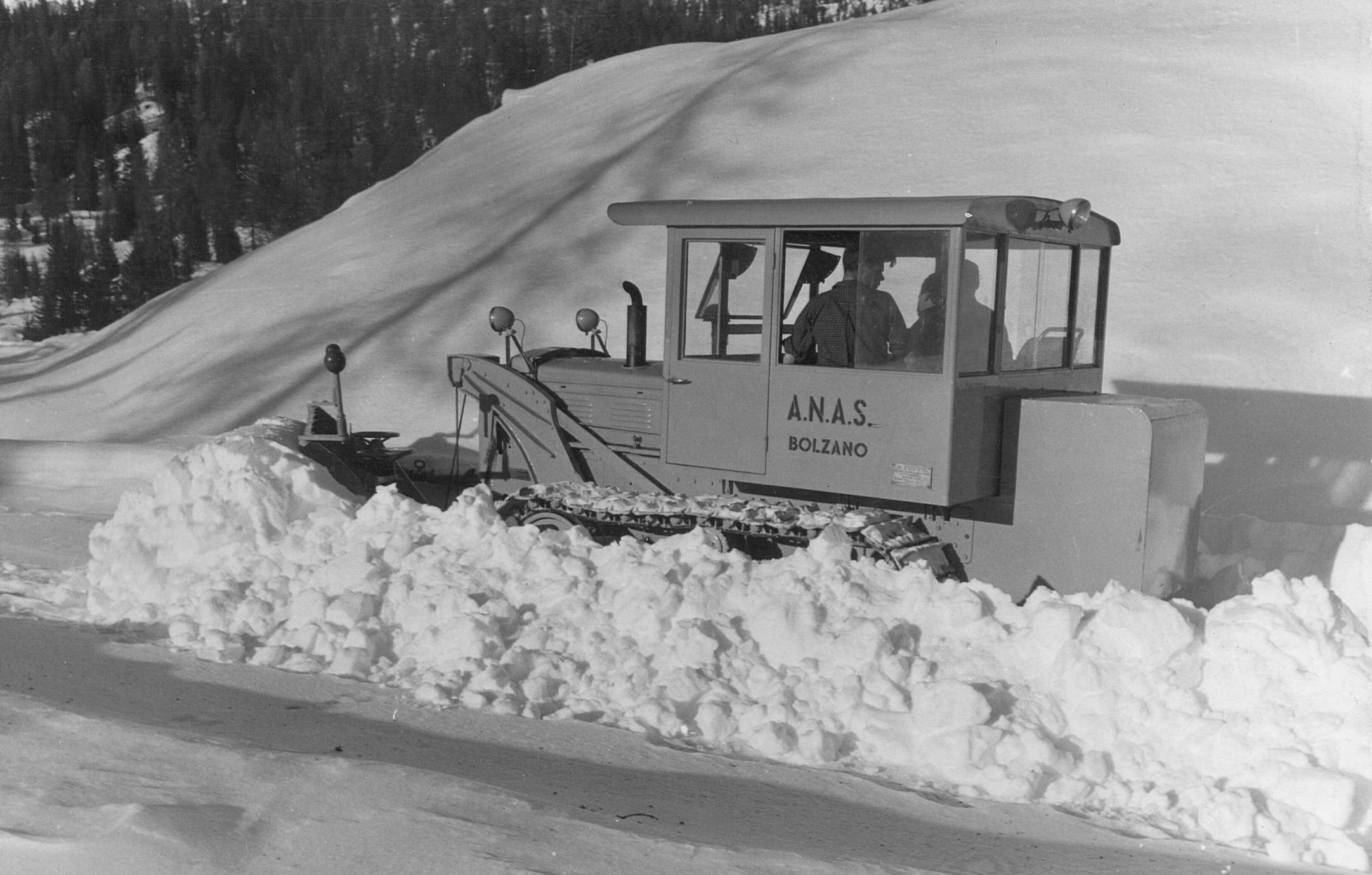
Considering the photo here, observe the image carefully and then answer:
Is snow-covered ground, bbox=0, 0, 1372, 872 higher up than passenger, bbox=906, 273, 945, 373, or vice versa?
passenger, bbox=906, 273, 945, 373

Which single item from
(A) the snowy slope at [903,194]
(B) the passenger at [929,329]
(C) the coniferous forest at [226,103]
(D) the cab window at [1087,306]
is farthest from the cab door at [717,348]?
(C) the coniferous forest at [226,103]

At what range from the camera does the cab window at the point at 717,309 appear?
6.21m

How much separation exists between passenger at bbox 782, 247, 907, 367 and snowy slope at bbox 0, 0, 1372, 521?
4023 mm

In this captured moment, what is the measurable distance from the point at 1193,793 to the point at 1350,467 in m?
4.96

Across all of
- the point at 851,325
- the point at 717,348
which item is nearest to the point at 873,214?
the point at 851,325

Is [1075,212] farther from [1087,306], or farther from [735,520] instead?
[735,520]

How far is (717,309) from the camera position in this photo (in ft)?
20.5

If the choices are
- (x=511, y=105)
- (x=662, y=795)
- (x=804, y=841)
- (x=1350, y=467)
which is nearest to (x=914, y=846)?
(x=804, y=841)

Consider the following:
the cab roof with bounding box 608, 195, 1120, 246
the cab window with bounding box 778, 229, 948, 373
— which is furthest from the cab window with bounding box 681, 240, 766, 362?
the cab window with bounding box 778, 229, 948, 373

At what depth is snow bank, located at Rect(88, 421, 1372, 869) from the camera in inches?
173

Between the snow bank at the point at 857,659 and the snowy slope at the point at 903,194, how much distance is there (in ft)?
13.4

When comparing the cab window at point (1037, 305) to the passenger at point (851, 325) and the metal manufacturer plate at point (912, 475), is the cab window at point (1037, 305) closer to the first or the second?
the passenger at point (851, 325)

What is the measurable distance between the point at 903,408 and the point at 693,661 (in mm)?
1551

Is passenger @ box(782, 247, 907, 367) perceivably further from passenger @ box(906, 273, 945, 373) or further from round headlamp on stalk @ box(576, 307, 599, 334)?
round headlamp on stalk @ box(576, 307, 599, 334)
